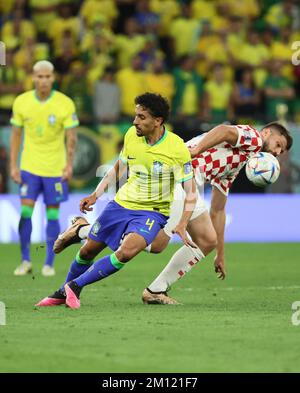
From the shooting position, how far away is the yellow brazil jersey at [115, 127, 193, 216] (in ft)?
32.5

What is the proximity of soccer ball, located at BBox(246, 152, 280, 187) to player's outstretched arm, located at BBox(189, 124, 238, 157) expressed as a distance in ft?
0.87

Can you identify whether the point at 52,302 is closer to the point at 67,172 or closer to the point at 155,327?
the point at 155,327

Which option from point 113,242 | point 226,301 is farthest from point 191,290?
point 113,242

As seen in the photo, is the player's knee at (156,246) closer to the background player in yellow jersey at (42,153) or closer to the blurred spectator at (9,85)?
the background player in yellow jersey at (42,153)

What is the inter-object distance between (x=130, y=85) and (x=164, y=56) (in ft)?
6.83

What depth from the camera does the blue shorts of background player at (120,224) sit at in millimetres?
9859

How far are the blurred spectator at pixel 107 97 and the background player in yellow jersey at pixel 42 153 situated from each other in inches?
211

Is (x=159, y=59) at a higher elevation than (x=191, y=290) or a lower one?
higher

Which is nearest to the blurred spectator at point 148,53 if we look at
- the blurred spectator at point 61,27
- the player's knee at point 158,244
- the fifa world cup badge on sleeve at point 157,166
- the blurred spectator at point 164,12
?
the blurred spectator at point 164,12

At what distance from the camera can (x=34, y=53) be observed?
1972 cm
